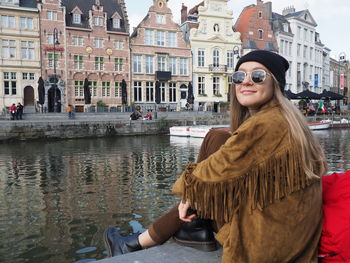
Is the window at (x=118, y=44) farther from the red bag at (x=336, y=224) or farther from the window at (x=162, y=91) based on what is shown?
the red bag at (x=336, y=224)

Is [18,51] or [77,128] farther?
[18,51]

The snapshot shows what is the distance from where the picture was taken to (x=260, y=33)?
36.2m

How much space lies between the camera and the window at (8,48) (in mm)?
25656

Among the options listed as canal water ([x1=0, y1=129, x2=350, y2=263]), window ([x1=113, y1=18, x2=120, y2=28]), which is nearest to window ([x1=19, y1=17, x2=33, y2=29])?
window ([x1=113, y1=18, x2=120, y2=28])

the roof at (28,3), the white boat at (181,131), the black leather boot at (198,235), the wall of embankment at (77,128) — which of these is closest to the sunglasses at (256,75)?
the black leather boot at (198,235)

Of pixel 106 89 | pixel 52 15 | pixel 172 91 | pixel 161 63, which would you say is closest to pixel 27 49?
pixel 52 15

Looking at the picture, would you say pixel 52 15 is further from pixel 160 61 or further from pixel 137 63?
pixel 160 61

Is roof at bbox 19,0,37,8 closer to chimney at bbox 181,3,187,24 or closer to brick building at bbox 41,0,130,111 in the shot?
brick building at bbox 41,0,130,111

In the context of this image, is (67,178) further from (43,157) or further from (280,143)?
(280,143)

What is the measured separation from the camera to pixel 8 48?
84.6 ft

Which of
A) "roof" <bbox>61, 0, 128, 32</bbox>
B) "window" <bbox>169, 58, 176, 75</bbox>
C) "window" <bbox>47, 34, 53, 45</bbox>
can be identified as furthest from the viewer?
"window" <bbox>169, 58, 176, 75</bbox>

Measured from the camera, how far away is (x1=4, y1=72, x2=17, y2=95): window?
84.3ft

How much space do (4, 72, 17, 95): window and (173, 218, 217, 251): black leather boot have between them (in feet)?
87.3

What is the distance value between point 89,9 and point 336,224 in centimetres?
3063
